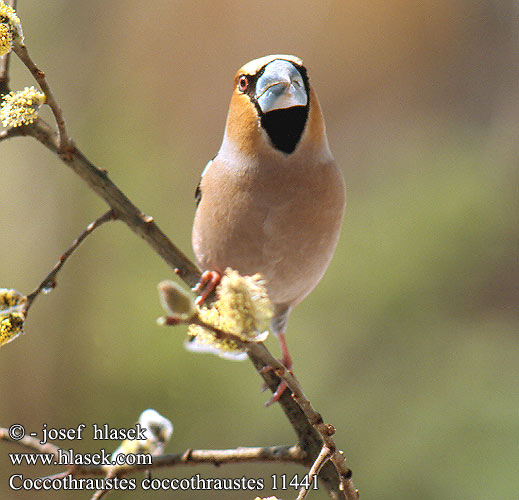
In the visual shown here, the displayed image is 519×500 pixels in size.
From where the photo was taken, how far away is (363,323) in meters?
2.28

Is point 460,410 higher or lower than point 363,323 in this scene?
lower

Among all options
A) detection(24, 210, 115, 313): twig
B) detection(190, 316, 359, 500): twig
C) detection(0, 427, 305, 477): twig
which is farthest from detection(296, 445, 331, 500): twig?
detection(24, 210, 115, 313): twig

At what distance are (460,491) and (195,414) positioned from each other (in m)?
0.81

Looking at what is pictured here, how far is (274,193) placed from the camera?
87cm

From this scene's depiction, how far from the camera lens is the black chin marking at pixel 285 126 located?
0.86 meters

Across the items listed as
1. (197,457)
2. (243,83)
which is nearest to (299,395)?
(197,457)

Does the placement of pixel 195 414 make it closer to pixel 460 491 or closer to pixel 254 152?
pixel 460 491

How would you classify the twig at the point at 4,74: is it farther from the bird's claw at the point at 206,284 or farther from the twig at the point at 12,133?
the bird's claw at the point at 206,284

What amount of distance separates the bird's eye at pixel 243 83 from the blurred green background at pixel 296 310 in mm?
1256

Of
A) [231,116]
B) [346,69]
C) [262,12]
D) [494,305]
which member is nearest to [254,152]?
Answer: [231,116]

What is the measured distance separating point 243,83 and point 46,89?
35cm

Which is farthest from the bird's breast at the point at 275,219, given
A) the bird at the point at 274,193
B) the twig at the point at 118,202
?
the twig at the point at 118,202

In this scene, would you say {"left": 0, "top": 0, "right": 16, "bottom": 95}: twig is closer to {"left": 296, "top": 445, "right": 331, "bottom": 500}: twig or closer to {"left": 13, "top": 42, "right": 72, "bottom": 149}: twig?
{"left": 13, "top": 42, "right": 72, "bottom": 149}: twig

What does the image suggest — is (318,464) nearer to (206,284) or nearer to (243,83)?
(206,284)
